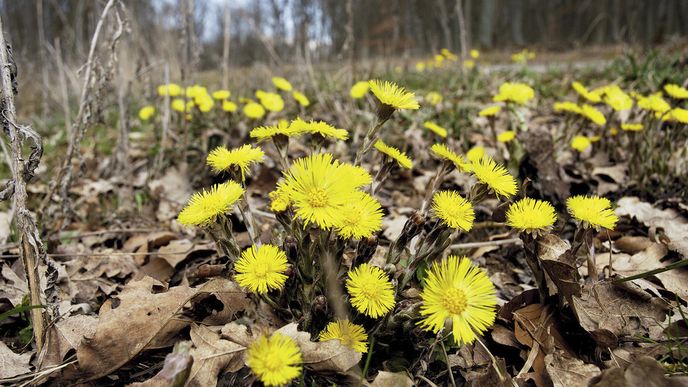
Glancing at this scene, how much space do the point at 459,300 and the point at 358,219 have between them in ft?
0.91

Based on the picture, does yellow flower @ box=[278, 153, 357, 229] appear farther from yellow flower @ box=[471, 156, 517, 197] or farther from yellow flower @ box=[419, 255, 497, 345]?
yellow flower @ box=[471, 156, 517, 197]

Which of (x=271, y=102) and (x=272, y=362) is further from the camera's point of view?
(x=271, y=102)

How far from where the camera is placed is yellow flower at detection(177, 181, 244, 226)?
105 cm

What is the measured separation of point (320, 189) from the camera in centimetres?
95

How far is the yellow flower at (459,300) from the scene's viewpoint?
92 cm

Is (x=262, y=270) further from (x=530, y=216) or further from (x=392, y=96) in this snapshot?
(x=530, y=216)

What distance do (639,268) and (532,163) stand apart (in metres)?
0.85

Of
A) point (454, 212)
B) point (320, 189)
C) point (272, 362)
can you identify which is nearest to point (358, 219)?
point (320, 189)

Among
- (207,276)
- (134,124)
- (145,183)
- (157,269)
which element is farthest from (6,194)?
(134,124)

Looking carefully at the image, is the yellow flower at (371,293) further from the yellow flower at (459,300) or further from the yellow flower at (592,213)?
the yellow flower at (592,213)

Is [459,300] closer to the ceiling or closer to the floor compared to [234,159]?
closer to the floor

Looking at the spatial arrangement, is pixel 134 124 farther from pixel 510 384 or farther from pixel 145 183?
pixel 510 384

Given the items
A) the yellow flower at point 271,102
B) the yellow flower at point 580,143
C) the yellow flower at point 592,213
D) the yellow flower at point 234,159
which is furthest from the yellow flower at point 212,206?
the yellow flower at point 580,143

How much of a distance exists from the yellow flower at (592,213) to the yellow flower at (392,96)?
20.9 inches
